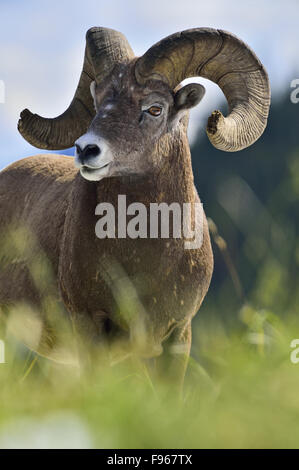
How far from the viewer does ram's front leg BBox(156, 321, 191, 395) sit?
6.73 meters

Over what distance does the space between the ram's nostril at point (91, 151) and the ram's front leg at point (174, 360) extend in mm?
1928

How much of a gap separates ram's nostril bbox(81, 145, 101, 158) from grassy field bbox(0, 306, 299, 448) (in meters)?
2.77

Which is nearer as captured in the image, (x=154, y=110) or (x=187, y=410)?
(x=187, y=410)

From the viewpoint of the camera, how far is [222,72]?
23.5 ft

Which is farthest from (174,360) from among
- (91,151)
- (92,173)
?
(91,151)

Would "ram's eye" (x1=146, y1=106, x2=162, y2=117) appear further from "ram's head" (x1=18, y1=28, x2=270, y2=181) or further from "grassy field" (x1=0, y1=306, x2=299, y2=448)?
"grassy field" (x1=0, y1=306, x2=299, y2=448)

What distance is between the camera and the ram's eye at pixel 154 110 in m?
6.34

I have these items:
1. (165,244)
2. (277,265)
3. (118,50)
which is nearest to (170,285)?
(165,244)

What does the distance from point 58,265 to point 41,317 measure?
2.19ft

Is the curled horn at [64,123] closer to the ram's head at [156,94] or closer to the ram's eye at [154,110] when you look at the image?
the ram's head at [156,94]

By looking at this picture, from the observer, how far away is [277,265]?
348cm

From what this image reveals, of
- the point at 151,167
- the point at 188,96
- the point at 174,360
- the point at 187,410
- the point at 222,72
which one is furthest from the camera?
the point at 222,72

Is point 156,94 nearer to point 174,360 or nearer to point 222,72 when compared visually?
point 222,72

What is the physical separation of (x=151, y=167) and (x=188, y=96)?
2.66ft
